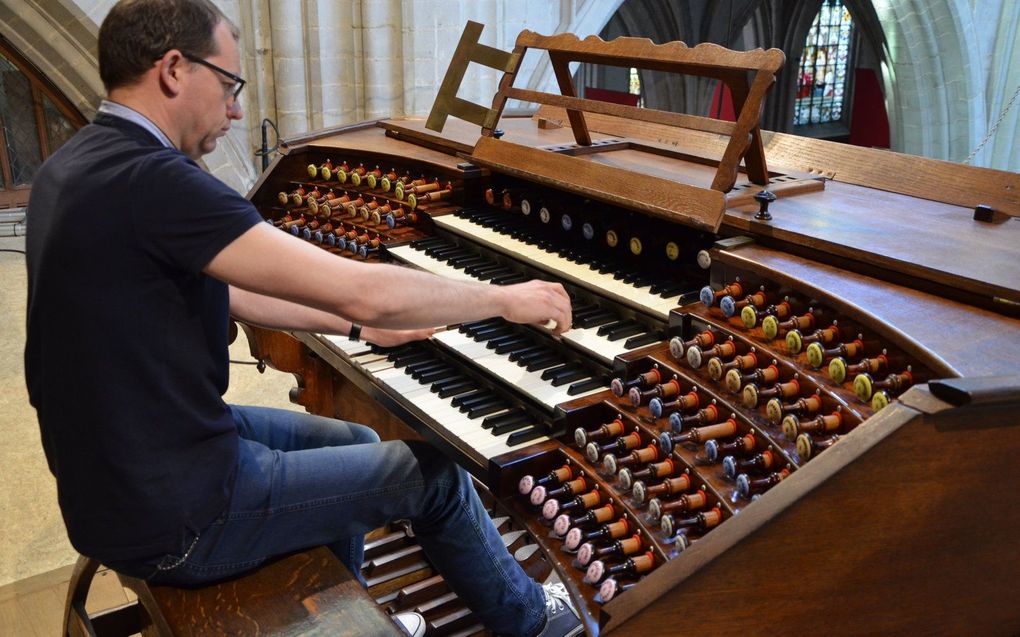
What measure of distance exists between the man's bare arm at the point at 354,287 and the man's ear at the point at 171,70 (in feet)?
1.14

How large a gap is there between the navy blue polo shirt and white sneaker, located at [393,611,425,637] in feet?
2.85

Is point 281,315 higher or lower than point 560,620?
higher

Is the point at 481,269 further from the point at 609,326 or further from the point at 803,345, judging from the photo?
the point at 803,345

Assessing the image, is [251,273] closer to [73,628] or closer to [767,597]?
[767,597]

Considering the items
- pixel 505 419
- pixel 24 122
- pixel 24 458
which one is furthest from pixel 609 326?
pixel 24 122

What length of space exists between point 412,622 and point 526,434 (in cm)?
70

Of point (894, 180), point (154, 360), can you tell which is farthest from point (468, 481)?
point (894, 180)

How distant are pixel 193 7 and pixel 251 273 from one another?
1.74ft

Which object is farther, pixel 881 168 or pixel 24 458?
pixel 24 458

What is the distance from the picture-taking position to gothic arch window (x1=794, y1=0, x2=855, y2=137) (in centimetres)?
Result: 1708

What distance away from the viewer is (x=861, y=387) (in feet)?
5.50

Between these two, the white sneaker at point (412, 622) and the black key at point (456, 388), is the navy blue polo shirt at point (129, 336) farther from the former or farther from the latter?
the white sneaker at point (412, 622)

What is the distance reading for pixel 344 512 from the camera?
1793 mm

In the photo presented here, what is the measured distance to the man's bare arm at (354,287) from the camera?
1446 mm
